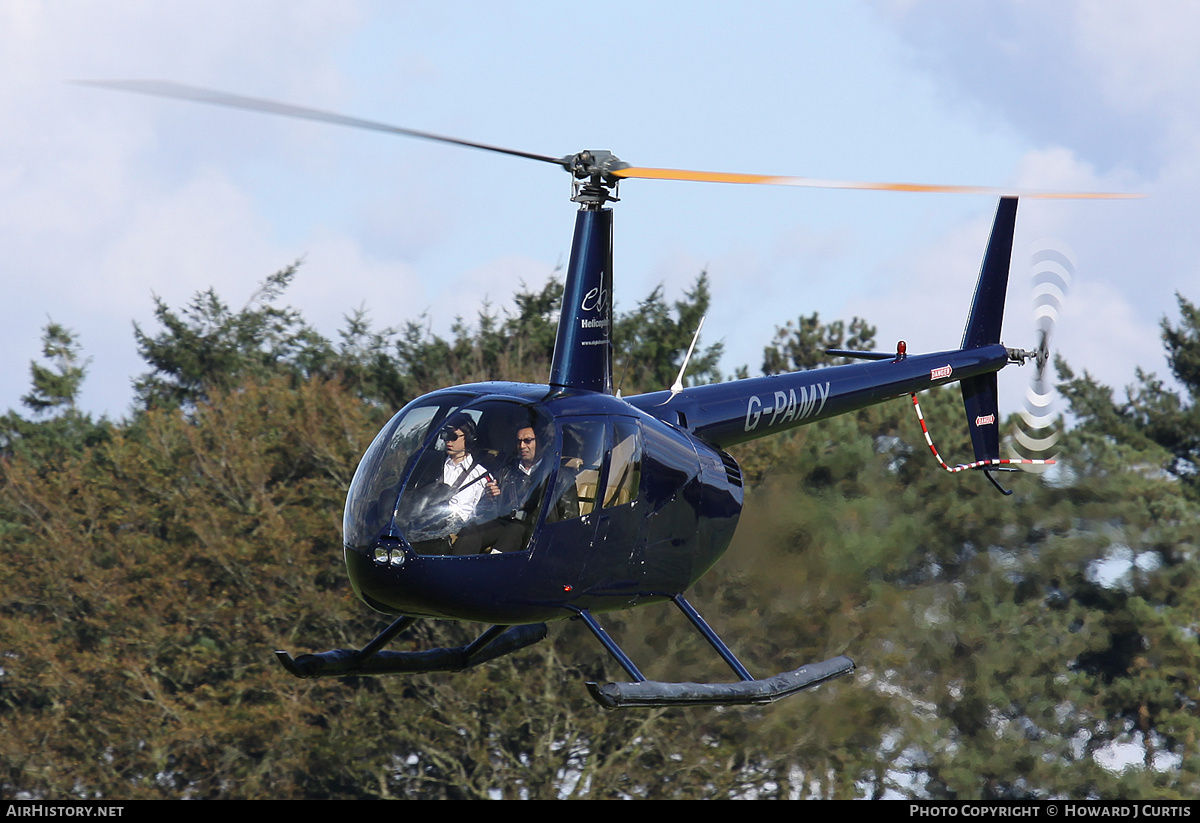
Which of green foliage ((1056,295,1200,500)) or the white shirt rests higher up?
green foliage ((1056,295,1200,500))

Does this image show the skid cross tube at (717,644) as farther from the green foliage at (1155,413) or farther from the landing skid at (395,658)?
the green foliage at (1155,413)

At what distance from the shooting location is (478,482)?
776cm

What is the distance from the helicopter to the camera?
25.5 ft

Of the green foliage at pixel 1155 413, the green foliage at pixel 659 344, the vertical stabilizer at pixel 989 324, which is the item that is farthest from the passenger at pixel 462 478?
the green foliage at pixel 1155 413

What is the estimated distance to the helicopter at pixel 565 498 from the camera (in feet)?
25.5

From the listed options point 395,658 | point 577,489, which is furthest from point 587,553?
point 395,658

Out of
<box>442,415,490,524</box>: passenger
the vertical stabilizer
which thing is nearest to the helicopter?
<box>442,415,490,524</box>: passenger

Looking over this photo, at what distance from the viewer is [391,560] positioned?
7754 mm

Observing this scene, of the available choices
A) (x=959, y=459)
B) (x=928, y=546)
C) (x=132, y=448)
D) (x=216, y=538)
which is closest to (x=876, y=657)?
(x=928, y=546)

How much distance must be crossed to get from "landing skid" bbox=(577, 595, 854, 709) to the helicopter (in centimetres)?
2

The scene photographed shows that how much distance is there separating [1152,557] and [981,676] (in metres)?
5.61

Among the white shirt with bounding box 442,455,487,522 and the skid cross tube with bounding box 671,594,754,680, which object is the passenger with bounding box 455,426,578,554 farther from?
the skid cross tube with bounding box 671,594,754,680

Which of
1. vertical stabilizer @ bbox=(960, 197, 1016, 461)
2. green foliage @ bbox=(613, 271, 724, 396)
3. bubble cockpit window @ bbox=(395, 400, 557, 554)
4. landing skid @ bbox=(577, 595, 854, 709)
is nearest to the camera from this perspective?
bubble cockpit window @ bbox=(395, 400, 557, 554)
